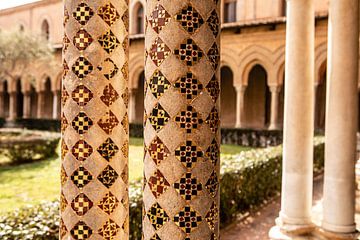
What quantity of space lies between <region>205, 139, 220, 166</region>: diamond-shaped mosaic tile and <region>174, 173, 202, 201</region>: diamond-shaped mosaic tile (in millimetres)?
110

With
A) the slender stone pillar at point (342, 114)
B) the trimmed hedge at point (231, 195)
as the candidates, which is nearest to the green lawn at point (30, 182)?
the trimmed hedge at point (231, 195)

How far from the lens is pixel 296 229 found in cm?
431

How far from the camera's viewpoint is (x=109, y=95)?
6.24ft

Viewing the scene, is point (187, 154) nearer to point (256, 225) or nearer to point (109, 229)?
point (109, 229)

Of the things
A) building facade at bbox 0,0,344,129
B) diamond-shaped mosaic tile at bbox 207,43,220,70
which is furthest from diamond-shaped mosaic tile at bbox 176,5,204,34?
building facade at bbox 0,0,344,129

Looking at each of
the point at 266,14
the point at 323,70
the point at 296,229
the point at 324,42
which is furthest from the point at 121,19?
the point at 266,14

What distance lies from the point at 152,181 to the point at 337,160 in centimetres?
313

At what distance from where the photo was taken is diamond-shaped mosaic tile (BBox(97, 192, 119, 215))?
189cm

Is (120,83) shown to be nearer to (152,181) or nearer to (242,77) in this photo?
(152,181)

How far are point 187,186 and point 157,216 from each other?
183 mm

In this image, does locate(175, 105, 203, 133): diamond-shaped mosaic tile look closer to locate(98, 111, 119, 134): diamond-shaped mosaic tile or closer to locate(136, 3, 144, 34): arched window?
locate(98, 111, 119, 134): diamond-shaped mosaic tile

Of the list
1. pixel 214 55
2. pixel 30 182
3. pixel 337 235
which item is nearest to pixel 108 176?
pixel 214 55

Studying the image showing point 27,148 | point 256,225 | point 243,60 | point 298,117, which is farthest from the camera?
point 243,60

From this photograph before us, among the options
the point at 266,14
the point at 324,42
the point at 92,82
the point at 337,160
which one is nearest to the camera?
the point at 92,82
